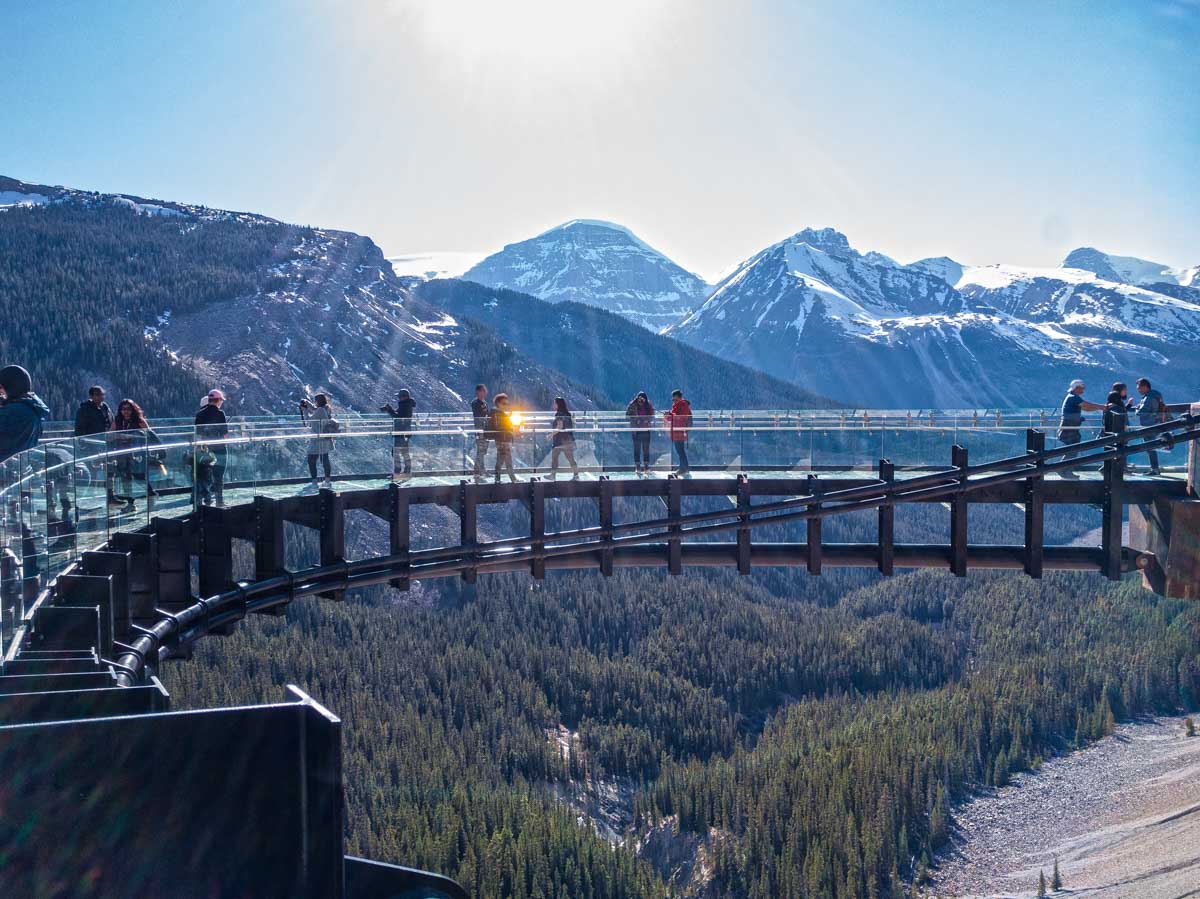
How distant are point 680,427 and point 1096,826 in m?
89.9

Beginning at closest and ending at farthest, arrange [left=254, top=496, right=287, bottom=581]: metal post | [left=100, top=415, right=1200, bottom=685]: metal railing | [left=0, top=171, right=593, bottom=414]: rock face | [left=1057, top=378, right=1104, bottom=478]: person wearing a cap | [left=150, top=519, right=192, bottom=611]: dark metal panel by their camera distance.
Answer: [left=150, top=519, right=192, bottom=611]: dark metal panel
[left=254, top=496, right=287, bottom=581]: metal post
[left=100, top=415, right=1200, bottom=685]: metal railing
[left=1057, top=378, right=1104, bottom=478]: person wearing a cap
[left=0, top=171, right=593, bottom=414]: rock face

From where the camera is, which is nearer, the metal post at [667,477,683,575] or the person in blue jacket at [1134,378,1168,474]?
the metal post at [667,477,683,575]

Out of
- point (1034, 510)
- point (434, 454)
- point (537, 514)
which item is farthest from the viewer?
point (434, 454)

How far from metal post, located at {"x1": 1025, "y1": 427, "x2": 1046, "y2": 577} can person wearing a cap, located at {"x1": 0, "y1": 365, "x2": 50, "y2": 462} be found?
17962 millimetres

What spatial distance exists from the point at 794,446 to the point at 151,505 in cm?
1479

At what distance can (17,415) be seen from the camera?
12312 millimetres

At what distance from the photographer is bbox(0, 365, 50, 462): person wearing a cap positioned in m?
12.2

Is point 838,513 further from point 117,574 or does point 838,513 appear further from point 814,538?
point 117,574

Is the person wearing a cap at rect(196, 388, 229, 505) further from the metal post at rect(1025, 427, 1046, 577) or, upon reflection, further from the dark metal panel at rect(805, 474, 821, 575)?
the metal post at rect(1025, 427, 1046, 577)

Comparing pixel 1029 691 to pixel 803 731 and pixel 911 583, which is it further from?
pixel 911 583

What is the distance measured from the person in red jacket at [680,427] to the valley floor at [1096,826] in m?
53.5

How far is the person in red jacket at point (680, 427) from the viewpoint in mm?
26094

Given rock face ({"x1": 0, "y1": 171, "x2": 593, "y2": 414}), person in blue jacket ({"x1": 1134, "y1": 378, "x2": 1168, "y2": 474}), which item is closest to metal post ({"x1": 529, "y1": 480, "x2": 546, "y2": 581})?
person in blue jacket ({"x1": 1134, "y1": 378, "x2": 1168, "y2": 474})

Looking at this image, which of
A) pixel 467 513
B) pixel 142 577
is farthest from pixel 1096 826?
pixel 142 577
